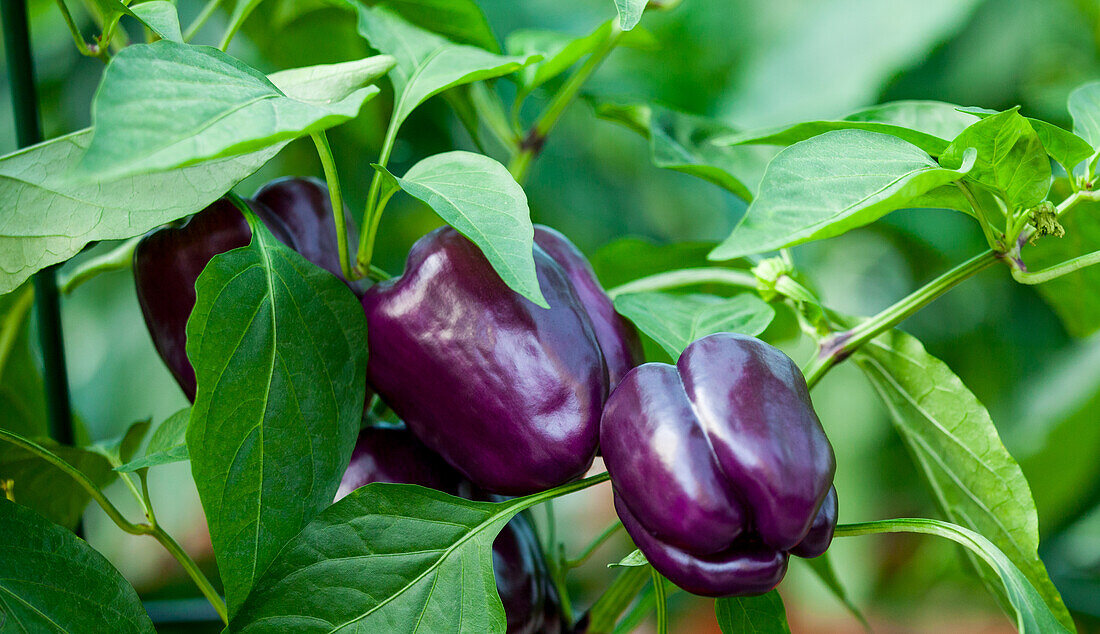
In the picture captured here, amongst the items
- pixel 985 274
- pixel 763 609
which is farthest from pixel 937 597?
pixel 763 609

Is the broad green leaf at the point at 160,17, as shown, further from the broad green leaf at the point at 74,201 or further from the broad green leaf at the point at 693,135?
the broad green leaf at the point at 693,135

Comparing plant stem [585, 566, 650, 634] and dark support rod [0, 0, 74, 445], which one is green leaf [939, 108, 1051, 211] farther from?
dark support rod [0, 0, 74, 445]

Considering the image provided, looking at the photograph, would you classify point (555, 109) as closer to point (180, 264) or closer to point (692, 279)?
point (692, 279)

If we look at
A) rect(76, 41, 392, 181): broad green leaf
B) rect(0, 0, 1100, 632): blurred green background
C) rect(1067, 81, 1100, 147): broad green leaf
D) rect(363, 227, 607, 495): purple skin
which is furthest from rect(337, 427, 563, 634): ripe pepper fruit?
rect(0, 0, 1100, 632): blurred green background

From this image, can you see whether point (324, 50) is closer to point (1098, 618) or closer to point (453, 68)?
point (453, 68)

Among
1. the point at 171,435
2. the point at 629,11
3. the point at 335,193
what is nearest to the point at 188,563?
the point at 171,435

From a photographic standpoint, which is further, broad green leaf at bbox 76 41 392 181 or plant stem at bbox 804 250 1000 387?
plant stem at bbox 804 250 1000 387
